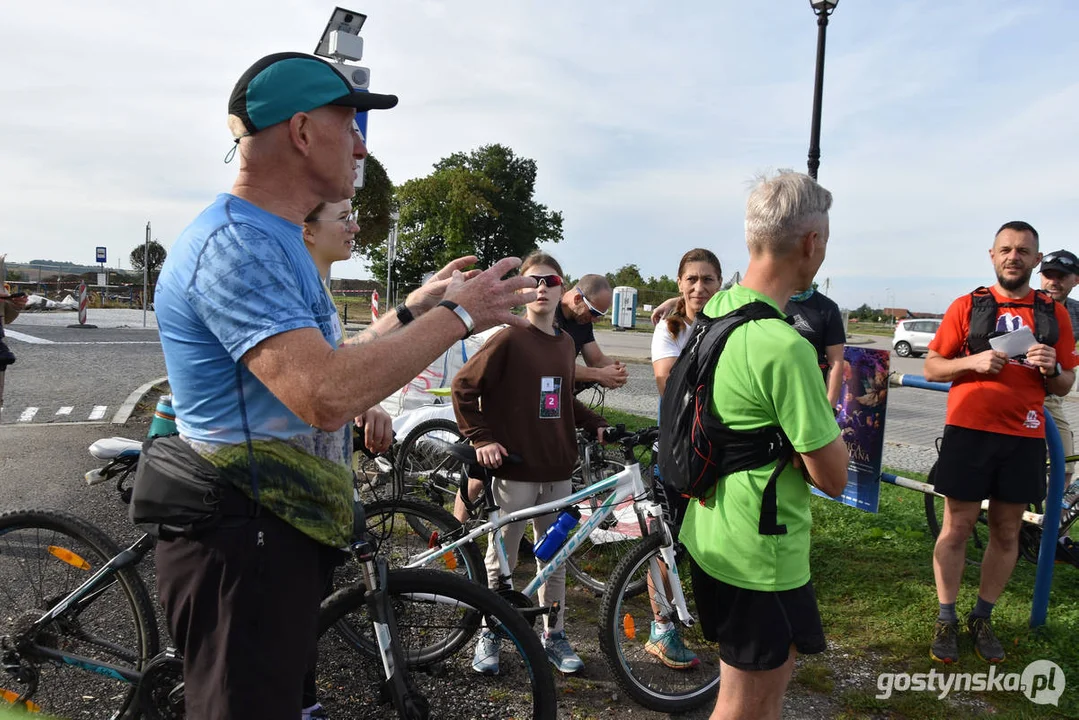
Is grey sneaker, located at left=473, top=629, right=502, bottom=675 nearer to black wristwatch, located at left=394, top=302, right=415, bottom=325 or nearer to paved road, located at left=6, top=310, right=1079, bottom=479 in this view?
black wristwatch, located at left=394, top=302, right=415, bottom=325

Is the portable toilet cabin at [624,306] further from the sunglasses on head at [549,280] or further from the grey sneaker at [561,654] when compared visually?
the grey sneaker at [561,654]

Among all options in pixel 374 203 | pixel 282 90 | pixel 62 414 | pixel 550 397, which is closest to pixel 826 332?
pixel 550 397

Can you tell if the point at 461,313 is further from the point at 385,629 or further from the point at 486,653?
the point at 486,653

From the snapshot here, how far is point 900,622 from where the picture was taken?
402 centimetres

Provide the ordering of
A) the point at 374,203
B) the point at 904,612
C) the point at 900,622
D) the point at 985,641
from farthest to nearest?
the point at 374,203, the point at 904,612, the point at 900,622, the point at 985,641

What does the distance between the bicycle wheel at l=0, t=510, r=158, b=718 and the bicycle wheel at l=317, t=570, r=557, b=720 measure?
28.4 inches

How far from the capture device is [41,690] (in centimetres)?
273

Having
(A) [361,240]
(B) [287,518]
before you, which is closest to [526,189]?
(A) [361,240]

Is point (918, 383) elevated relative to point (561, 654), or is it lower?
elevated

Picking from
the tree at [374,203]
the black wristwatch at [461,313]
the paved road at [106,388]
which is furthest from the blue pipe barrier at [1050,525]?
the tree at [374,203]

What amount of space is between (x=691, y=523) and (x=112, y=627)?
6.82ft

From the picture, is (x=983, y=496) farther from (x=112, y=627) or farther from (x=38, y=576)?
(x=38, y=576)

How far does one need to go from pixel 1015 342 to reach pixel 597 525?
216 centimetres

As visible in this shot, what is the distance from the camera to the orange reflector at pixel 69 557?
2773mm
